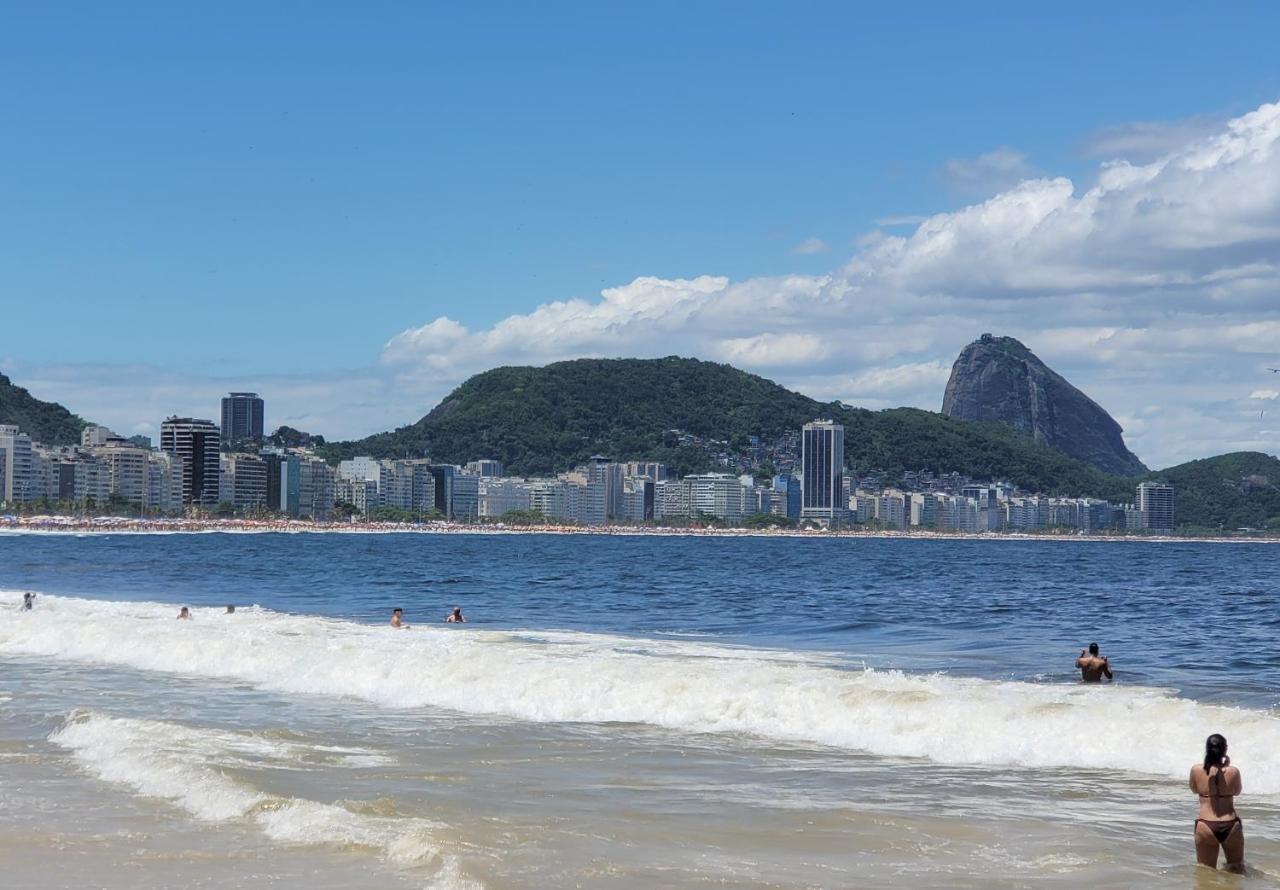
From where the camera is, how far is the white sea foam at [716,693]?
56.3 ft

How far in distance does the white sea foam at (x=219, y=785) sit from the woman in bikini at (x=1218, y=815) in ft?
20.2

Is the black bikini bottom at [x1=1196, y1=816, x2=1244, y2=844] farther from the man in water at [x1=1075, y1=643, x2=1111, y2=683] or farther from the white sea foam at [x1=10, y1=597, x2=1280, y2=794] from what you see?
the man in water at [x1=1075, y1=643, x2=1111, y2=683]

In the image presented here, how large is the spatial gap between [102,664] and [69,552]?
3617 inches

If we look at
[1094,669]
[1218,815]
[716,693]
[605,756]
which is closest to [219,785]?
[605,756]

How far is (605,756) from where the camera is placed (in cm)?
1680

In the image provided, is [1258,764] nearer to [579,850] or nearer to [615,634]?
[579,850]

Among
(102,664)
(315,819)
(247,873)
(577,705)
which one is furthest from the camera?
(102,664)

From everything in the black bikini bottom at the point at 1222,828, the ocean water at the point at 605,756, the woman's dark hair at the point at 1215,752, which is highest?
the woman's dark hair at the point at 1215,752

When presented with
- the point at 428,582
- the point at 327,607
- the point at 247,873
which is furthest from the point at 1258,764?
the point at 428,582

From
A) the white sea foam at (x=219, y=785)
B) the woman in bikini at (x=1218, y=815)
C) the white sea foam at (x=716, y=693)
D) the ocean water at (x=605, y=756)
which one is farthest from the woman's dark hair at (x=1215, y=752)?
the white sea foam at (x=219, y=785)

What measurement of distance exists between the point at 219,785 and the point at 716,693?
851 centimetres

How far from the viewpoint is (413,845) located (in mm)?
11688

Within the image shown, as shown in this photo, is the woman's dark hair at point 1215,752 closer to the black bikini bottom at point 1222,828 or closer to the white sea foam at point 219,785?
the black bikini bottom at point 1222,828

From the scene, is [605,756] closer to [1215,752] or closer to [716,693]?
[716,693]
